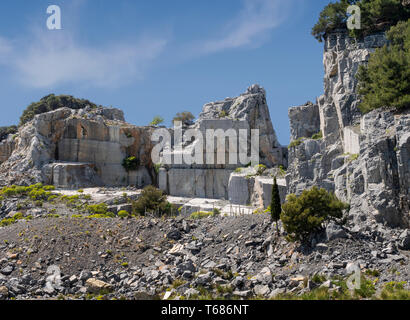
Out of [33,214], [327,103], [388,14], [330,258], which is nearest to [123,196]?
[33,214]

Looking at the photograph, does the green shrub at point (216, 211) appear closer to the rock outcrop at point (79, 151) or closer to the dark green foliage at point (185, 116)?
the rock outcrop at point (79, 151)

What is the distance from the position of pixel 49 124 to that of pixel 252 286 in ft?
134

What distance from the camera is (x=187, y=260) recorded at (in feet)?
72.4

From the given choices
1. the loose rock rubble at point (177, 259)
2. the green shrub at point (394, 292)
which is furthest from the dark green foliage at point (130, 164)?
the green shrub at point (394, 292)

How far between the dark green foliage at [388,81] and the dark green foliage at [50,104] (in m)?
57.4

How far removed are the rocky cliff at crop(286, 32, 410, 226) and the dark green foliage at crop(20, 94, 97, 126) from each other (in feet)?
158

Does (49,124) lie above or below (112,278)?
above

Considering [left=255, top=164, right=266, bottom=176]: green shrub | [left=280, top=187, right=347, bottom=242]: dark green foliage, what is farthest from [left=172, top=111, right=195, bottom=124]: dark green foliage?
[left=280, top=187, right=347, bottom=242]: dark green foliage

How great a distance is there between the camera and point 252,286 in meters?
17.8

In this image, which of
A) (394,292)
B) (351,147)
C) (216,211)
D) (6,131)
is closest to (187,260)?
(394,292)

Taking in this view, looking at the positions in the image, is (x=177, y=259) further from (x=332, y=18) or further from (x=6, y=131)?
(x=6, y=131)

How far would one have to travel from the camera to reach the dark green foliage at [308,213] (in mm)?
20359

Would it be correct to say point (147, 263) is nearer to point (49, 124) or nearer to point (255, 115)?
point (255, 115)

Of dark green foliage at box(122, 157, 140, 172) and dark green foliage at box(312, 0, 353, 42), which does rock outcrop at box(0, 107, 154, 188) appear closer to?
dark green foliage at box(122, 157, 140, 172)
